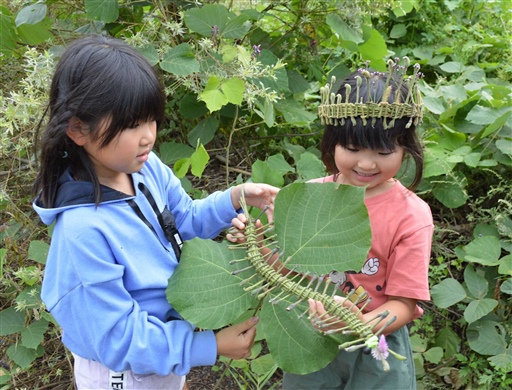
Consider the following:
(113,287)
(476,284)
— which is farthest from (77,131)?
(476,284)

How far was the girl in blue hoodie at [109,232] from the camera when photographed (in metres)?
1.05

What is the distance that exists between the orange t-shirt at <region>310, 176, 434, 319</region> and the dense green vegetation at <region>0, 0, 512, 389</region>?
0.46m

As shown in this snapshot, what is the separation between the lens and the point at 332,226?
1157mm

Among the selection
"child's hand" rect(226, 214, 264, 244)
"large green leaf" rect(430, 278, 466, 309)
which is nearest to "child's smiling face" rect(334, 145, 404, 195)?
"child's hand" rect(226, 214, 264, 244)

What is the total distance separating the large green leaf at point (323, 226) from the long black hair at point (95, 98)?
0.35 metres

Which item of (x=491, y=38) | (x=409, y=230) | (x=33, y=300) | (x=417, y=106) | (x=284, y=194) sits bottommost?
(x=33, y=300)

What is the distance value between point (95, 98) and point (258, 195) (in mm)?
478

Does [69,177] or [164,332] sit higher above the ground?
[69,177]

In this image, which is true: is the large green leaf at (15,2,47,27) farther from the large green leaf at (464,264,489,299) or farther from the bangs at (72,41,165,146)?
the large green leaf at (464,264,489,299)

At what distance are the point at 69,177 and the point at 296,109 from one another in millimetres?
1262

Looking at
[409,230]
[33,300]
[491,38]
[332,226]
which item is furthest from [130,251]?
[491,38]

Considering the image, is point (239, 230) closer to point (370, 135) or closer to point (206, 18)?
point (370, 135)

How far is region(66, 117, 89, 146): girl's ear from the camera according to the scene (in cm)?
107

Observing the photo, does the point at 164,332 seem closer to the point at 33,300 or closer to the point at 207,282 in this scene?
the point at 207,282
